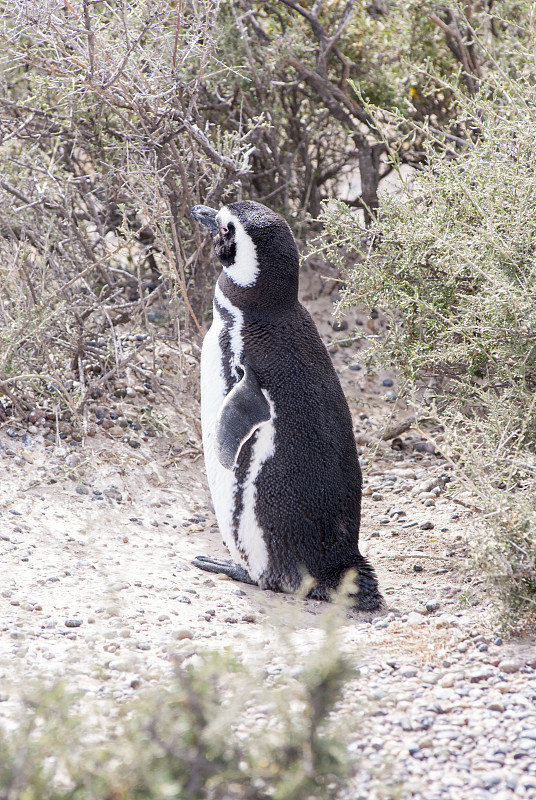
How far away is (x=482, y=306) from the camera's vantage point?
289cm

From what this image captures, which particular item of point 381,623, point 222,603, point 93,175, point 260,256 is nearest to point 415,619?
point 381,623

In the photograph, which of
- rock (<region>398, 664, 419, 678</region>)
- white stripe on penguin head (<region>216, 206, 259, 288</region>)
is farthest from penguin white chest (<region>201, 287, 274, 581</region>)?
rock (<region>398, 664, 419, 678</region>)

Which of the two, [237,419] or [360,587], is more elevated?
[237,419]

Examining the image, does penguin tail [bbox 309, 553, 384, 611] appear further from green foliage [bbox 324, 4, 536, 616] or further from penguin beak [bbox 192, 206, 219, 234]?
penguin beak [bbox 192, 206, 219, 234]

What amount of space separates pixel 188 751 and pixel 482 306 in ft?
6.30

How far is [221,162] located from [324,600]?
191 cm

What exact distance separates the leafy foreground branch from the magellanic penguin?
4.33 ft

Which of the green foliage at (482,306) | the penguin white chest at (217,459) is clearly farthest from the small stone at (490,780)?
the penguin white chest at (217,459)

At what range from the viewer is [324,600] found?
2.88m

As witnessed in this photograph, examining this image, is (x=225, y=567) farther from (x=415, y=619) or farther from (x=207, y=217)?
(x=207, y=217)

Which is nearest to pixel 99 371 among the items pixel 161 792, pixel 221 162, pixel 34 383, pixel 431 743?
pixel 34 383

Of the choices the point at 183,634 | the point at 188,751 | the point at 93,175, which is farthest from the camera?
the point at 93,175

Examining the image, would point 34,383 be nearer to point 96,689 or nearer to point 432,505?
point 432,505

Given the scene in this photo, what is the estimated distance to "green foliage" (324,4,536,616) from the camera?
234 cm
